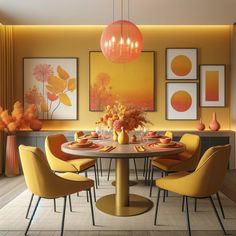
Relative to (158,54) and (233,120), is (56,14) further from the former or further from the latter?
(233,120)

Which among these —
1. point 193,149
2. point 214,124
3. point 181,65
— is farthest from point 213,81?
point 193,149

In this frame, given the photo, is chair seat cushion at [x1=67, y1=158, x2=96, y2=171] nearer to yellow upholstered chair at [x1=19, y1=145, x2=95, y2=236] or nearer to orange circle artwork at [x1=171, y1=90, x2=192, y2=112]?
yellow upholstered chair at [x1=19, y1=145, x2=95, y2=236]

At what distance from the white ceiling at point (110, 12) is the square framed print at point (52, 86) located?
765 mm

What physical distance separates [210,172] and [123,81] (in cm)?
325

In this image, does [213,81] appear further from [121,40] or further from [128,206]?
[128,206]

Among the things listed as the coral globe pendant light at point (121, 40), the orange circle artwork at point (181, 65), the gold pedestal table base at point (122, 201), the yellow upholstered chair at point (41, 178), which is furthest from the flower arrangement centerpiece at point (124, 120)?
the orange circle artwork at point (181, 65)

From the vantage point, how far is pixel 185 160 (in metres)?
3.34

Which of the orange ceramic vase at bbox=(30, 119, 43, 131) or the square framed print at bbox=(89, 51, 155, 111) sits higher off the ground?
the square framed print at bbox=(89, 51, 155, 111)

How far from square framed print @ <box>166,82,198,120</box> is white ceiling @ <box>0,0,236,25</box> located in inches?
46.5

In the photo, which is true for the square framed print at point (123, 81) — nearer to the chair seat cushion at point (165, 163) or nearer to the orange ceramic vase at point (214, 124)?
the orange ceramic vase at point (214, 124)

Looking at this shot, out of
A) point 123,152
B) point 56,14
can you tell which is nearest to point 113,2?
point 56,14

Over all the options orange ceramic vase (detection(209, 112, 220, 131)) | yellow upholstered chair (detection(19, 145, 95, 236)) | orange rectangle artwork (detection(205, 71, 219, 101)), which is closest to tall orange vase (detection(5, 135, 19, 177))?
yellow upholstered chair (detection(19, 145, 95, 236))

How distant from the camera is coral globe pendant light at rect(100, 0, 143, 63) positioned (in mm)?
2990

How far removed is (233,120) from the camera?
5.14 meters
